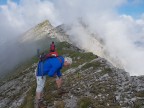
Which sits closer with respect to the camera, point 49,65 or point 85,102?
point 49,65

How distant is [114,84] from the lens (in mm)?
26906

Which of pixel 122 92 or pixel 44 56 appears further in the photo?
pixel 122 92

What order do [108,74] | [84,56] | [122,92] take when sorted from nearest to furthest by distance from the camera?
[122,92] < [108,74] < [84,56]

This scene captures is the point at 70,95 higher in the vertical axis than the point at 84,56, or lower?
lower

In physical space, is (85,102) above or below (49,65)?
below

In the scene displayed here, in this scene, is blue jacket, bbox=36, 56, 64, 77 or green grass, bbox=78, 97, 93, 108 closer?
blue jacket, bbox=36, 56, 64, 77

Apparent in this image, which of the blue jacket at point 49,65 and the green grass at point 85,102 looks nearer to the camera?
the blue jacket at point 49,65

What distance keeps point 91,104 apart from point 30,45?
6864 inches

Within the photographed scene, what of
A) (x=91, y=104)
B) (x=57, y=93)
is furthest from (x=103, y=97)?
(x=57, y=93)

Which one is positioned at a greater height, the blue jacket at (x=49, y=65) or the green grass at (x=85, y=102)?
the blue jacket at (x=49, y=65)

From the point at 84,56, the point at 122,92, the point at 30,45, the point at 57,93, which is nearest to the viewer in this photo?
the point at 122,92

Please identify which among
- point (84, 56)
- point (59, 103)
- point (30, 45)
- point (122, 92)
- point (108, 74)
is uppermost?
point (30, 45)

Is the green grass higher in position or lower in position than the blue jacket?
lower

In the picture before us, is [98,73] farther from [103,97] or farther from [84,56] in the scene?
[84,56]
